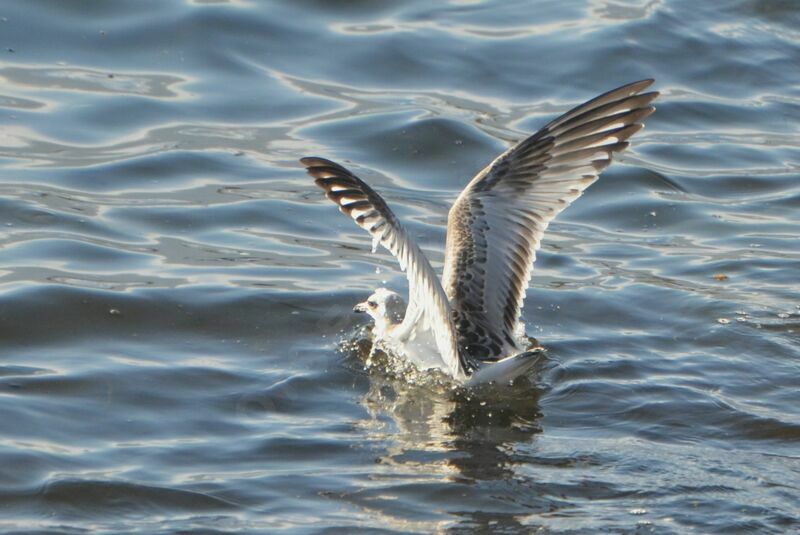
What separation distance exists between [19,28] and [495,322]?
6.85 metres

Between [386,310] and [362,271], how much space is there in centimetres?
135

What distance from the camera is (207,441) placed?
21.9 ft

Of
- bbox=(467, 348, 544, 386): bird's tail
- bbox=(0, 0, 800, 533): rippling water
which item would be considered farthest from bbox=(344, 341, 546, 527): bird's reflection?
bbox=(467, 348, 544, 386): bird's tail

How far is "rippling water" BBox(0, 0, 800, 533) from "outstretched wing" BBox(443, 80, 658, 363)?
0.48 meters

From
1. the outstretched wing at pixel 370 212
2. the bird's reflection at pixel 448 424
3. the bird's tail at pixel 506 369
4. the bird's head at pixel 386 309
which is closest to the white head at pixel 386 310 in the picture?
the bird's head at pixel 386 309

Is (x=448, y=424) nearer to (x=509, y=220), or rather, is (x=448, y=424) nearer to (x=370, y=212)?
(x=370, y=212)

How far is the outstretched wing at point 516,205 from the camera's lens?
8.05 meters

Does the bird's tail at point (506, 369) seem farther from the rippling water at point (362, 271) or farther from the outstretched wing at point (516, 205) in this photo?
the outstretched wing at point (516, 205)

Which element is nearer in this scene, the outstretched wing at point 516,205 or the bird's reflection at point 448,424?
the bird's reflection at point 448,424

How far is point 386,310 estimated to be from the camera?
8.14 m

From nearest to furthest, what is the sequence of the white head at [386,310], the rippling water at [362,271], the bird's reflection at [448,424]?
1. the rippling water at [362,271]
2. the bird's reflection at [448,424]
3. the white head at [386,310]

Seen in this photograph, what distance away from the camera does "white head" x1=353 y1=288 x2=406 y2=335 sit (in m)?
8.12

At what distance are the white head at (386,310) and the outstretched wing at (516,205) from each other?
317 millimetres

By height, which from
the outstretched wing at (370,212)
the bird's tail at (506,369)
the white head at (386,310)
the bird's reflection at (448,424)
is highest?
the outstretched wing at (370,212)
